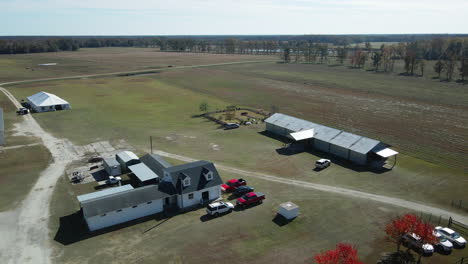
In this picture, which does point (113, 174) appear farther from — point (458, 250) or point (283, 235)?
point (458, 250)

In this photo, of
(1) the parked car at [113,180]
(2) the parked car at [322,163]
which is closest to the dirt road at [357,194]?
(2) the parked car at [322,163]

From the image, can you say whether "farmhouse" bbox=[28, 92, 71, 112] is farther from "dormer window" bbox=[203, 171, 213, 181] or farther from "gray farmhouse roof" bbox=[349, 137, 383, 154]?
"gray farmhouse roof" bbox=[349, 137, 383, 154]

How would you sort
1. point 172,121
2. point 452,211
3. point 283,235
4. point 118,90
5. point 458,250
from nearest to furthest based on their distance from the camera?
point 458,250
point 283,235
point 452,211
point 172,121
point 118,90

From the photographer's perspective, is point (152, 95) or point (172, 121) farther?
point (152, 95)

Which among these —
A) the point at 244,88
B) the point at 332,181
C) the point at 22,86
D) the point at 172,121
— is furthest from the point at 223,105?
the point at 22,86

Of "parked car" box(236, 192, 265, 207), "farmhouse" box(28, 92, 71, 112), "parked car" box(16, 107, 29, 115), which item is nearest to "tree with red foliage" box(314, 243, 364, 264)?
"parked car" box(236, 192, 265, 207)

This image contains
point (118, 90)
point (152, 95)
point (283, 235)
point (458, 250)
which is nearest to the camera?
point (458, 250)
